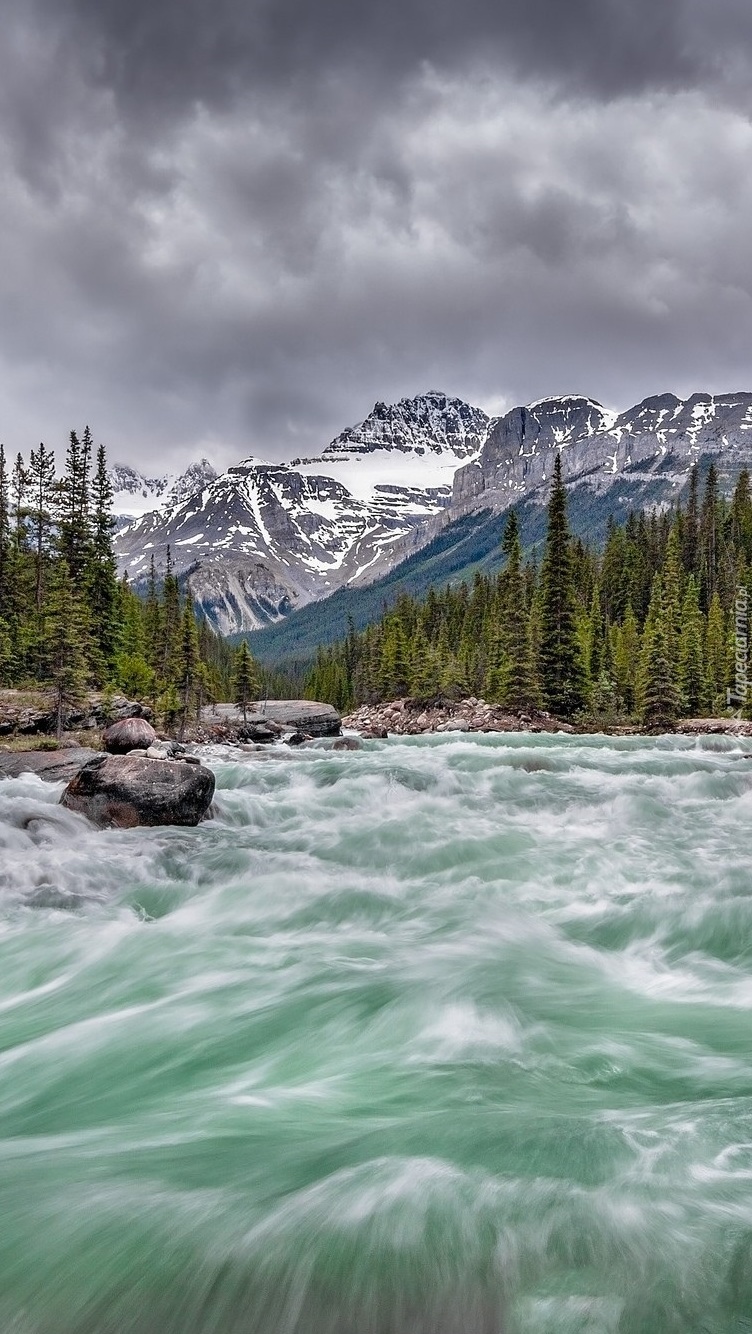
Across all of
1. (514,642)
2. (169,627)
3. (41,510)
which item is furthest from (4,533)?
(514,642)

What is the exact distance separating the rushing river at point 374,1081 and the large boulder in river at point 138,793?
67 centimetres

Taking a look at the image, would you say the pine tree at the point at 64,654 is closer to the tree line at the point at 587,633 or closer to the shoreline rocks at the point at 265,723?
the shoreline rocks at the point at 265,723

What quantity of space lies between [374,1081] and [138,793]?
31.9 ft

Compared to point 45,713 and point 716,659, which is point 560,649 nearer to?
point 716,659

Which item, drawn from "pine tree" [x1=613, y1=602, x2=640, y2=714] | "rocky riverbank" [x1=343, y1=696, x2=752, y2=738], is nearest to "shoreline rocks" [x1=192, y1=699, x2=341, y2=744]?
"rocky riverbank" [x1=343, y1=696, x2=752, y2=738]

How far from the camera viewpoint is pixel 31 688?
140ft

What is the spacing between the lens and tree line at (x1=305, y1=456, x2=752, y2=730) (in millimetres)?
53500

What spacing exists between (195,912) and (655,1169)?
25.4ft

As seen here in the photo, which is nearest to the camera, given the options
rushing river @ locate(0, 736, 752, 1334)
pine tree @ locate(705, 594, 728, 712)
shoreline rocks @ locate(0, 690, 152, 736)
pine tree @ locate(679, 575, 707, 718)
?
rushing river @ locate(0, 736, 752, 1334)

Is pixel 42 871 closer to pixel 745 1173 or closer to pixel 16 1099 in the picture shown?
pixel 16 1099

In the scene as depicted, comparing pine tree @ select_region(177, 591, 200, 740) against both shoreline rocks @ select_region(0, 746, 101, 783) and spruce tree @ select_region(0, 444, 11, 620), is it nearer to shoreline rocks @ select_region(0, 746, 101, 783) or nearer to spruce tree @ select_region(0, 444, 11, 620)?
spruce tree @ select_region(0, 444, 11, 620)

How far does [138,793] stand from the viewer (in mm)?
13766

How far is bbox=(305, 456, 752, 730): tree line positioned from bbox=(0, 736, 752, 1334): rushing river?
3876cm

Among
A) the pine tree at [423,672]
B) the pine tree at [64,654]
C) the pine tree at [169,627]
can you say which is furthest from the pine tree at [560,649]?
the pine tree at [64,654]
